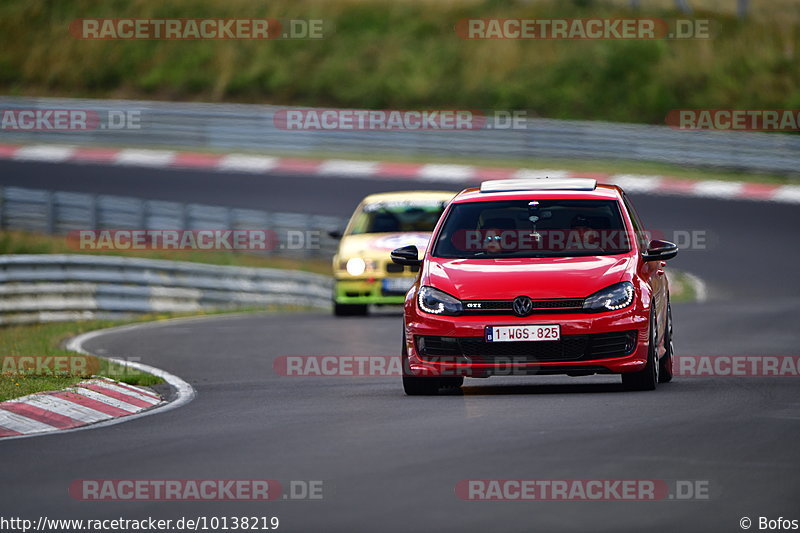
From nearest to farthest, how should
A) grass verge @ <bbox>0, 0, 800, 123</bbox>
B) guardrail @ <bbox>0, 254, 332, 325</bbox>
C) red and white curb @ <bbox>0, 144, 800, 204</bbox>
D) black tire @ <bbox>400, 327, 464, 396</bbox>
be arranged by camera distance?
black tire @ <bbox>400, 327, 464, 396</bbox>
guardrail @ <bbox>0, 254, 332, 325</bbox>
red and white curb @ <bbox>0, 144, 800, 204</bbox>
grass verge @ <bbox>0, 0, 800, 123</bbox>

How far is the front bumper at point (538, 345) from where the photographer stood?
11.1 meters

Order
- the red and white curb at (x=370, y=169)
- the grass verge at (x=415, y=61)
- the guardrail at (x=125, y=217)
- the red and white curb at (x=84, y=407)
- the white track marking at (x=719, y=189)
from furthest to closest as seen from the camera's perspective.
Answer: the grass verge at (x=415, y=61) → the red and white curb at (x=370, y=169) → the white track marking at (x=719, y=189) → the guardrail at (x=125, y=217) → the red and white curb at (x=84, y=407)

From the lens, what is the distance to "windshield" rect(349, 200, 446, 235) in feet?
70.5

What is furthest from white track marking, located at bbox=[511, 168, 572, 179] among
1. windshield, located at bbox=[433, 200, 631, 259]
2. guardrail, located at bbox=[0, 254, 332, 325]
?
windshield, located at bbox=[433, 200, 631, 259]

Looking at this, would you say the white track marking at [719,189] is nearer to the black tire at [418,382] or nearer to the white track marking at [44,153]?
the white track marking at [44,153]

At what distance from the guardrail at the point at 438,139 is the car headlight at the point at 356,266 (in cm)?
1657

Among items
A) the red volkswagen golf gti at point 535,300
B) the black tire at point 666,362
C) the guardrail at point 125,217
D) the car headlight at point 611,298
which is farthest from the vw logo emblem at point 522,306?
the guardrail at point 125,217

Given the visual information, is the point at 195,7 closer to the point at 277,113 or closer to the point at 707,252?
the point at 277,113

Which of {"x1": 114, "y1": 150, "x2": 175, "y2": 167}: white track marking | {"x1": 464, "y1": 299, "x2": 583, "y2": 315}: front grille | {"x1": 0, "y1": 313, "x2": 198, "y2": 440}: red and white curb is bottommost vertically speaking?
{"x1": 0, "y1": 313, "x2": 198, "y2": 440}: red and white curb

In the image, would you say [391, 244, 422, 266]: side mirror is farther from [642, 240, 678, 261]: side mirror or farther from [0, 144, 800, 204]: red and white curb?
[0, 144, 800, 204]: red and white curb

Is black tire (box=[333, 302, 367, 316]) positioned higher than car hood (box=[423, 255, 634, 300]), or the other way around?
car hood (box=[423, 255, 634, 300])

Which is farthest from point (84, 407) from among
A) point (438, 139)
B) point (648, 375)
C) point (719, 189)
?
point (438, 139)

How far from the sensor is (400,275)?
68.9 ft

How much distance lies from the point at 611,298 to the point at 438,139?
27815mm
